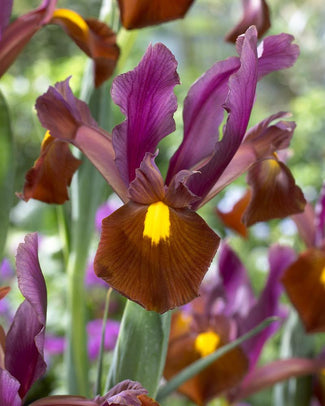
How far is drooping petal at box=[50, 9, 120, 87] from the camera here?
0.52 metres

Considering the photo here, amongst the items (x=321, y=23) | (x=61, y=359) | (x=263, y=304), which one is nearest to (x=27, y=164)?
(x=61, y=359)

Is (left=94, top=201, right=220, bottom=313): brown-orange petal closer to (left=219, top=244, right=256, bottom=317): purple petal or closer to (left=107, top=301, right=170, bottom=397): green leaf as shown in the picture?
(left=107, top=301, right=170, bottom=397): green leaf

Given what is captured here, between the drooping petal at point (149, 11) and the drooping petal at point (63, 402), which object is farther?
the drooping petal at point (149, 11)

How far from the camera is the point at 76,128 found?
0.44 m

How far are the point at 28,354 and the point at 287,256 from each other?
0.33 m

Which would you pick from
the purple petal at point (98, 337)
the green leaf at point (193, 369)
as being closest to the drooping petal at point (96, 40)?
the green leaf at point (193, 369)

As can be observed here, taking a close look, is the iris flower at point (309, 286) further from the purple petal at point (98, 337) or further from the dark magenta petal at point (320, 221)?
the purple petal at point (98, 337)

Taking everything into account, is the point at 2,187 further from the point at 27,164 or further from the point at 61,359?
the point at 27,164

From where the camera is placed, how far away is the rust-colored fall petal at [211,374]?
23.9 inches

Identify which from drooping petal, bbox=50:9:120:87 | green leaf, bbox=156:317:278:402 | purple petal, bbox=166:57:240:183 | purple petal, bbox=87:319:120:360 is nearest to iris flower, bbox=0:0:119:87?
drooping petal, bbox=50:9:120:87

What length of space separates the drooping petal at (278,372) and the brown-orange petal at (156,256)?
0.35 metres

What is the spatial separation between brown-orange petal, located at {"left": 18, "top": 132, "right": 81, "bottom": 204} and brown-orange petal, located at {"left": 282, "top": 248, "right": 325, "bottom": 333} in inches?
8.7

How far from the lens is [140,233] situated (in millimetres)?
370

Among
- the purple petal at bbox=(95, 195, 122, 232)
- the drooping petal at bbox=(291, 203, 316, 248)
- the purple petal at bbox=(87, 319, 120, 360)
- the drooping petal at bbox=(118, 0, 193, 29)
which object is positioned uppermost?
the drooping petal at bbox=(118, 0, 193, 29)
